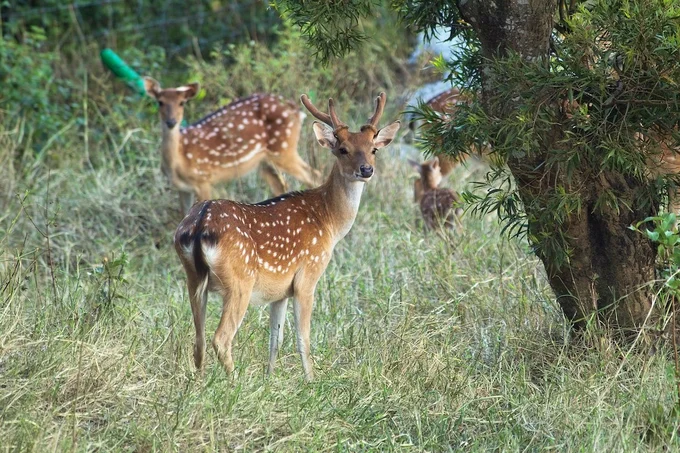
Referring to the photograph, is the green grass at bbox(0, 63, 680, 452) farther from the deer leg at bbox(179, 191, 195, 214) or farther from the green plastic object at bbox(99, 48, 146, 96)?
the green plastic object at bbox(99, 48, 146, 96)

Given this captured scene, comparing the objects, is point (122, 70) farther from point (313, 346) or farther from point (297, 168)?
point (313, 346)

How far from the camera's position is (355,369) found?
512 centimetres

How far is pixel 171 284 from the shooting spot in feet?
23.4

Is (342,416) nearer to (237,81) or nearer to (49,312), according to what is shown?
(49,312)

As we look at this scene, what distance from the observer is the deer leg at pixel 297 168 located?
9.10 meters

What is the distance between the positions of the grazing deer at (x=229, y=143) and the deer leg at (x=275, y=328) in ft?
→ 10.3

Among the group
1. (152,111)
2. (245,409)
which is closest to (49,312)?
(245,409)

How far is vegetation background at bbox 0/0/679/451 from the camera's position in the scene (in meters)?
4.36

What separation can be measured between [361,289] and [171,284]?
4.08 ft

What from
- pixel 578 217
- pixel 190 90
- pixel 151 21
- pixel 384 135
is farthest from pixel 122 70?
pixel 578 217

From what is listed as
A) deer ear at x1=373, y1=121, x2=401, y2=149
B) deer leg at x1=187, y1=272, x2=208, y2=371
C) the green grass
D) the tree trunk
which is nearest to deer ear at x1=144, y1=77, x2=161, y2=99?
the green grass

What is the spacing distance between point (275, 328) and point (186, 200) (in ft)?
11.1

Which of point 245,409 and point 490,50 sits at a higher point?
point 490,50

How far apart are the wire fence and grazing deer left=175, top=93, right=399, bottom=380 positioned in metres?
6.18
